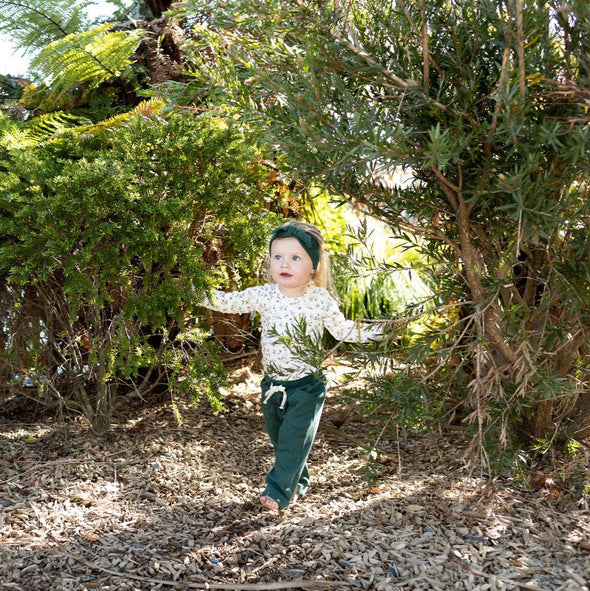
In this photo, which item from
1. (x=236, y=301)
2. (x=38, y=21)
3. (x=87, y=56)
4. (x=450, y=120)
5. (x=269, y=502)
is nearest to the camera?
(x=450, y=120)

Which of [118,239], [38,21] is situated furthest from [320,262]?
[38,21]

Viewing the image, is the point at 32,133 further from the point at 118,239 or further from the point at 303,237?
the point at 303,237

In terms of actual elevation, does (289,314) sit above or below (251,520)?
above

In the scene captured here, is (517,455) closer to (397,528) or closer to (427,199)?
Result: (397,528)

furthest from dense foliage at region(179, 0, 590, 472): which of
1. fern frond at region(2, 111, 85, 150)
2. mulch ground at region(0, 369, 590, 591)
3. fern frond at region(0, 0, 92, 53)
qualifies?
fern frond at region(0, 0, 92, 53)

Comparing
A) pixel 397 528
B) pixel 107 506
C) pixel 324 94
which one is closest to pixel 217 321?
pixel 107 506

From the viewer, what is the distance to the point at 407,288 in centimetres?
571

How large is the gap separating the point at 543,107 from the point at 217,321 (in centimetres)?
237

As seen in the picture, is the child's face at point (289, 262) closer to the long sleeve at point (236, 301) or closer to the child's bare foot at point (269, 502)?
the long sleeve at point (236, 301)

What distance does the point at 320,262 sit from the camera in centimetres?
315

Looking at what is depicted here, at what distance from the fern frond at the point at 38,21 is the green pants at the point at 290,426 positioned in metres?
3.19

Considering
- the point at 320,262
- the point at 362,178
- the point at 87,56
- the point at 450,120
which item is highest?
the point at 87,56

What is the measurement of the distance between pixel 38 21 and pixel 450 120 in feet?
12.1

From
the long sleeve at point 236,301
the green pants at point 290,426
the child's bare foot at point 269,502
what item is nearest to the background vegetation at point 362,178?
the long sleeve at point 236,301
